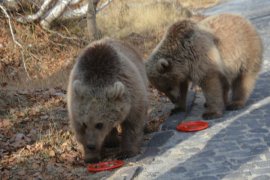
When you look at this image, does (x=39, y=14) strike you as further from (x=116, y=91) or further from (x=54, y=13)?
(x=116, y=91)

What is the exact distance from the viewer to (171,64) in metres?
8.48

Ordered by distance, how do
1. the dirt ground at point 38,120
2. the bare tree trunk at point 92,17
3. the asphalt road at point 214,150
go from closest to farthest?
1. the asphalt road at point 214,150
2. the dirt ground at point 38,120
3. the bare tree trunk at point 92,17

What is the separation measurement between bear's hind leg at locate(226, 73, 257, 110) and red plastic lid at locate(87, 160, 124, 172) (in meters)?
3.04

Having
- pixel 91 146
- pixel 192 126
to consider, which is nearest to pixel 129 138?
pixel 91 146

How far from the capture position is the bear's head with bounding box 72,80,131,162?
6.52m

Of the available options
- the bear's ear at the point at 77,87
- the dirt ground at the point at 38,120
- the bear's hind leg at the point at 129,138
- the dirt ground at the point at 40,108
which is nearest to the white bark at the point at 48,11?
the dirt ground at the point at 40,108

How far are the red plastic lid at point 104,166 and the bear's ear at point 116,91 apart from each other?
3.12ft

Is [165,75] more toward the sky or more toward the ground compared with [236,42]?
more toward the ground

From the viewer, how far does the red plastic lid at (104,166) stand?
6638mm

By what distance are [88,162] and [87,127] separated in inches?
27.1

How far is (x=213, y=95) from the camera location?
329 inches

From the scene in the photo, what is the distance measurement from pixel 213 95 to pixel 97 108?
8.73 ft

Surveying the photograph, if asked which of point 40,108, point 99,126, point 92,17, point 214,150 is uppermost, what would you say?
point 92,17

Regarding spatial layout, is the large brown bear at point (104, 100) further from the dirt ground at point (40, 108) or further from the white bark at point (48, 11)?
the white bark at point (48, 11)
